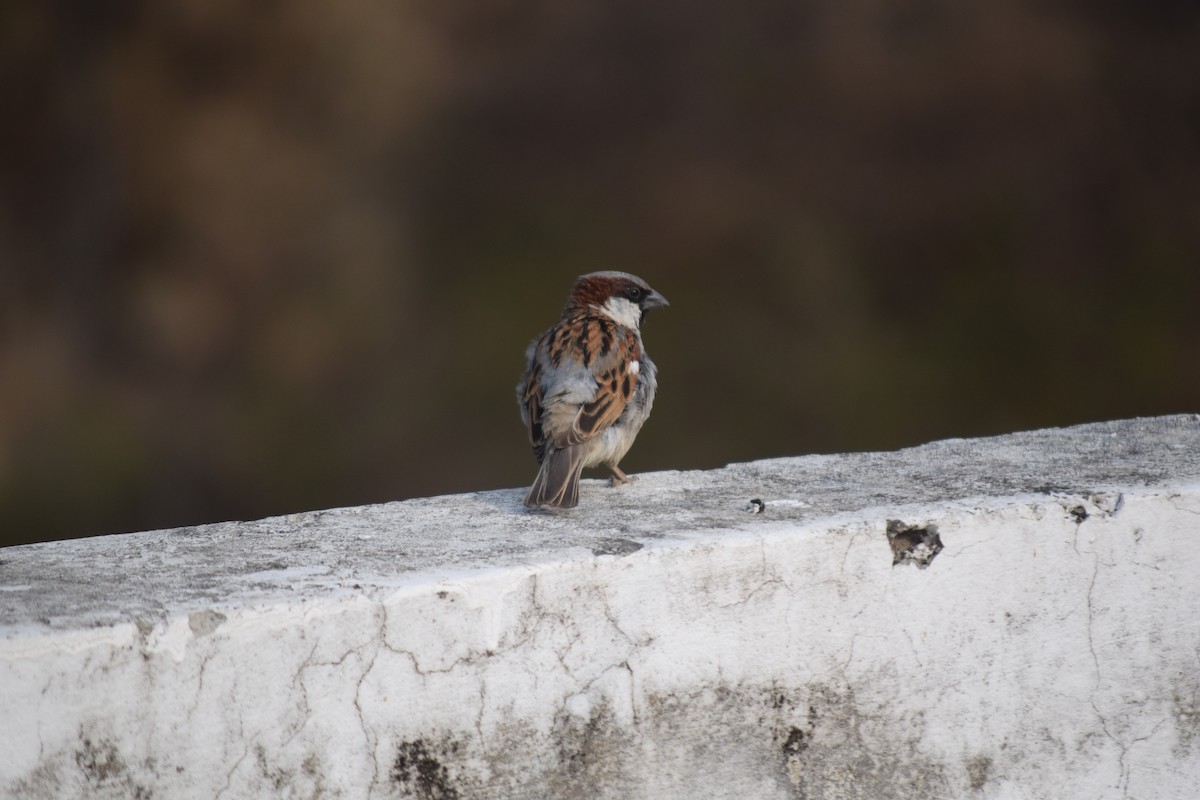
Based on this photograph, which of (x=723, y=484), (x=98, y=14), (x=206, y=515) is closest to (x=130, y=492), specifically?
(x=206, y=515)

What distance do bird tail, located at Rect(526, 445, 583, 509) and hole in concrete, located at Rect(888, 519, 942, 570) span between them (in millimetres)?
578

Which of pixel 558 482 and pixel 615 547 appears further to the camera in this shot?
pixel 558 482

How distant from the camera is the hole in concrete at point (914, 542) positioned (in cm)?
176

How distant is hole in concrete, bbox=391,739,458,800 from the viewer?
155cm

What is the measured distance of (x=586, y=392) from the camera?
263cm

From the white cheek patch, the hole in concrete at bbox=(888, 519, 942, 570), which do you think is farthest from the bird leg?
the hole in concrete at bbox=(888, 519, 942, 570)

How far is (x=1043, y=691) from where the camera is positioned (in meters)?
1.78

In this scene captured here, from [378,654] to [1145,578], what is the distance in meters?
1.02

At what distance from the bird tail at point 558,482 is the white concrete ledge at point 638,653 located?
0.19 meters

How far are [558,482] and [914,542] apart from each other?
0.68 meters

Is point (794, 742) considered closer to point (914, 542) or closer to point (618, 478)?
point (914, 542)

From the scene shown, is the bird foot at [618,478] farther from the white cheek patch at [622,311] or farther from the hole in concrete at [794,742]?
the hole in concrete at [794,742]

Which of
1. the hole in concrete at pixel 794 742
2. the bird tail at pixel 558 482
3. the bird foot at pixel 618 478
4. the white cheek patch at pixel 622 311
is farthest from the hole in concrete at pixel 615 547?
the white cheek patch at pixel 622 311

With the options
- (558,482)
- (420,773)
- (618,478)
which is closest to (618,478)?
(618,478)
